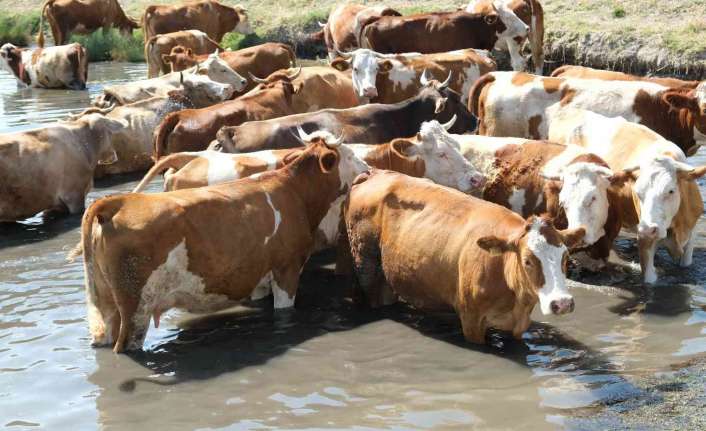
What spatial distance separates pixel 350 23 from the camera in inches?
720

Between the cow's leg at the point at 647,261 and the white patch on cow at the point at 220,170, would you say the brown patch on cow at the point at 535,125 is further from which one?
the white patch on cow at the point at 220,170

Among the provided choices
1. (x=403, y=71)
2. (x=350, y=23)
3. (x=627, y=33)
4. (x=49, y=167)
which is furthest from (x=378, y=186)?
(x=627, y=33)

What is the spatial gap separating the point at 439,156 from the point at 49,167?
15.0 feet

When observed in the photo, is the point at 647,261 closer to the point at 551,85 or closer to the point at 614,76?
the point at 551,85

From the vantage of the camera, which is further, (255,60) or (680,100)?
(255,60)

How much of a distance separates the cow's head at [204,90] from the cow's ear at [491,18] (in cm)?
493

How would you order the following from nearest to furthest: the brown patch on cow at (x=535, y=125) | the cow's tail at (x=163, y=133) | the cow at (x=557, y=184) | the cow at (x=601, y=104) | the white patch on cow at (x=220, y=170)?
the cow at (x=557, y=184) < the white patch on cow at (x=220, y=170) < the cow at (x=601, y=104) < the cow's tail at (x=163, y=133) < the brown patch on cow at (x=535, y=125)

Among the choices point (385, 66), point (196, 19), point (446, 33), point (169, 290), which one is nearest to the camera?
point (169, 290)

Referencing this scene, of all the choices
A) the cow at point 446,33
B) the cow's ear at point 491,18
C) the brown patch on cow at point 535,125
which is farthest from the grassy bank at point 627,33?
the brown patch on cow at point 535,125

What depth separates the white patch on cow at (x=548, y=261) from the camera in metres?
6.77

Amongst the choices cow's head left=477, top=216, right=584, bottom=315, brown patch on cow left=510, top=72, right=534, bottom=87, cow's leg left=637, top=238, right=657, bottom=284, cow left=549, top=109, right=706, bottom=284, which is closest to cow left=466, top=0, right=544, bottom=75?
brown patch on cow left=510, top=72, right=534, bottom=87

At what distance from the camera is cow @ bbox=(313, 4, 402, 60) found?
18.0 meters

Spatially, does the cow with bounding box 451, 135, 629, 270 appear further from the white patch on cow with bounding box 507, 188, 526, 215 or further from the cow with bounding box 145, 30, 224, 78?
the cow with bounding box 145, 30, 224, 78

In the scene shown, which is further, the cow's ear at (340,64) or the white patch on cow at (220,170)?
the cow's ear at (340,64)
